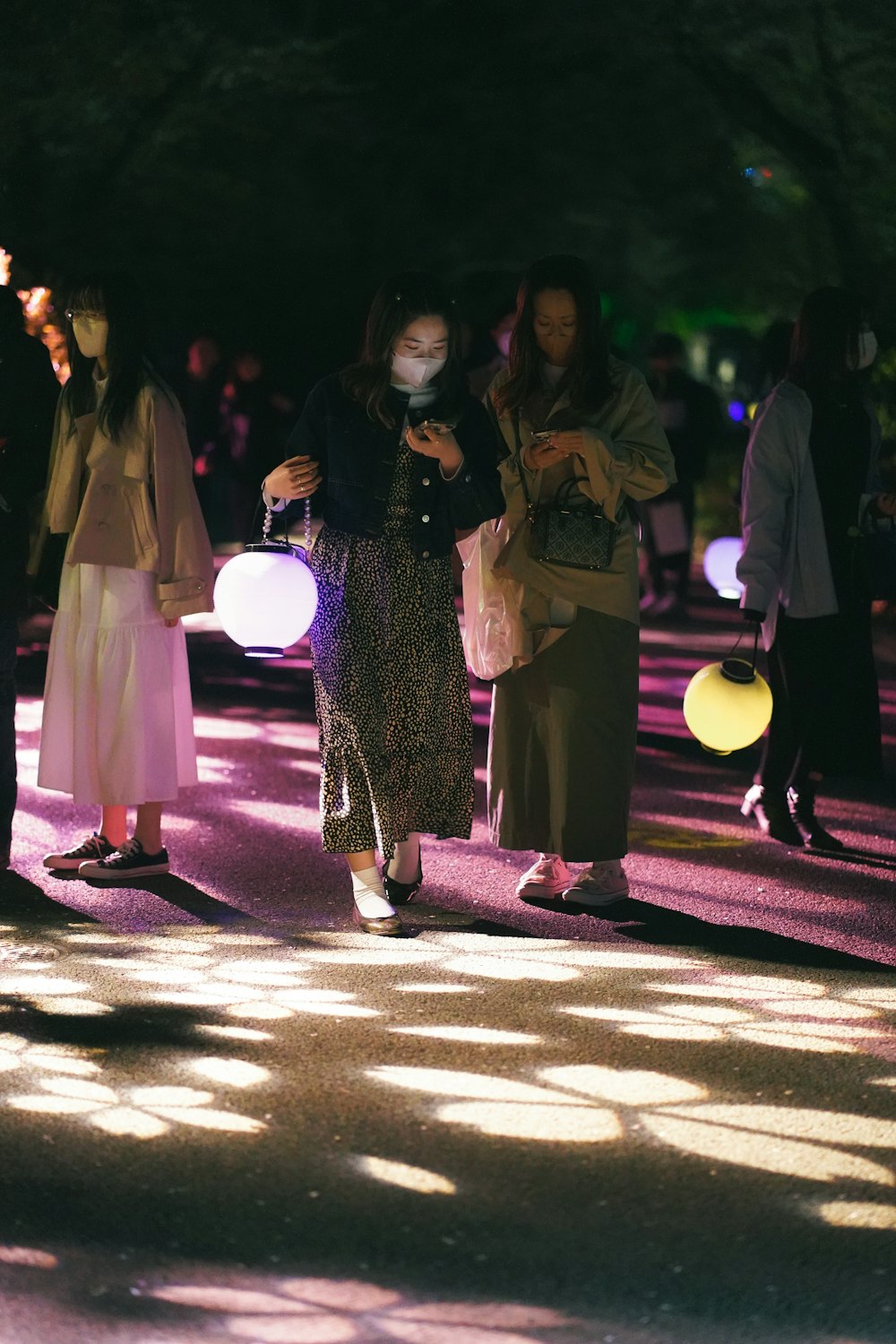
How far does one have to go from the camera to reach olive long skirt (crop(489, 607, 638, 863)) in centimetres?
689

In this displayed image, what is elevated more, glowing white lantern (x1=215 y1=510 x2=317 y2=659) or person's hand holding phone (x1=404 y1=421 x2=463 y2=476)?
person's hand holding phone (x1=404 y1=421 x2=463 y2=476)

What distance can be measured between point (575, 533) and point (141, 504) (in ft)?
4.75

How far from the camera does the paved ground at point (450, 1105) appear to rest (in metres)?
3.88

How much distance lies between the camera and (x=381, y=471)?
21.5ft

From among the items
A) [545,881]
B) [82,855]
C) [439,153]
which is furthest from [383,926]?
[439,153]

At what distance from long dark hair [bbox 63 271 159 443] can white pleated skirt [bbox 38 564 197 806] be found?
0.53 metres

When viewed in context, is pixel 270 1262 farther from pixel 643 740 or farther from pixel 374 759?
pixel 643 740

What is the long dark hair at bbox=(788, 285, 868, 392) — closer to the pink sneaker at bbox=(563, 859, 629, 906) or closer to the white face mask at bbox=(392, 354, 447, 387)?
the white face mask at bbox=(392, 354, 447, 387)

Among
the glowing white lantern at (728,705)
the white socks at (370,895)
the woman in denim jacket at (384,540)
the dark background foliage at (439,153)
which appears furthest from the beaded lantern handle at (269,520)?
the dark background foliage at (439,153)

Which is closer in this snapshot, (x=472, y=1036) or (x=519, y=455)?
(x=472, y=1036)

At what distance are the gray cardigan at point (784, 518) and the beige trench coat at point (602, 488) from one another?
84 centimetres

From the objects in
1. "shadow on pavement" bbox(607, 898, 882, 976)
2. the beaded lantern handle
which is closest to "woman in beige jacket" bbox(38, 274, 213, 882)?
the beaded lantern handle

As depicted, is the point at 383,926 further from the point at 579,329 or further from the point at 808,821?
the point at 808,821

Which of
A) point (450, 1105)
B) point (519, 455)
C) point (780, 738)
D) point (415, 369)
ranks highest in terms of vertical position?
point (415, 369)
